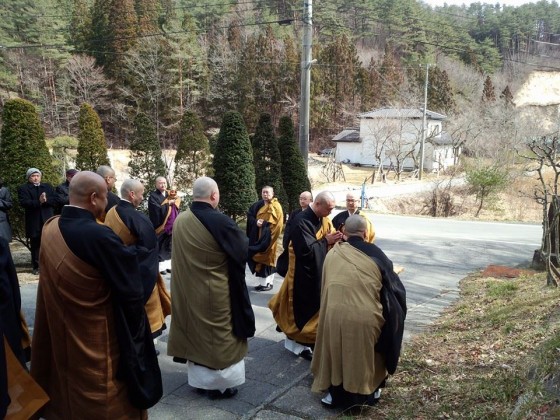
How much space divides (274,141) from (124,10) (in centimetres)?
3396

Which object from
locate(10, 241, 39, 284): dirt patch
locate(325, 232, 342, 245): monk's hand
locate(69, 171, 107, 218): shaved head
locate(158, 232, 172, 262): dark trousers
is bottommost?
locate(10, 241, 39, 284): dirt patch

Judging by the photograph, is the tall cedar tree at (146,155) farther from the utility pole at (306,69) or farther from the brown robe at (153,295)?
the brown robe at (153,295)

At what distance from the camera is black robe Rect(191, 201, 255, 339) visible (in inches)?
170

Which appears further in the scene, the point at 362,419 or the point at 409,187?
the point at 409,187

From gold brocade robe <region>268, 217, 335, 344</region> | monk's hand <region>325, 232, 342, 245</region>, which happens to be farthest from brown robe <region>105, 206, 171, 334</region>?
monk's hand <region>325, 232, 342, 245</region>

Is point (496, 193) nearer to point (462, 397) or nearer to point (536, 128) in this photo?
point (536, 128)

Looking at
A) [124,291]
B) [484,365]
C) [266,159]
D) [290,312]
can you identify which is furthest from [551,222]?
[124,291]

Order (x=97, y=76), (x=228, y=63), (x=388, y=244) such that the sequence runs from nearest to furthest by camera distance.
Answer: (x=388, y=244), (x=97, y=76), (x=228, y=63)

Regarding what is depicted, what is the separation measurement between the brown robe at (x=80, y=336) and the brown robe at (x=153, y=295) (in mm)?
1468

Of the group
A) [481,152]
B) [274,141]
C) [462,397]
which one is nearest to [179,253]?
[462,397]

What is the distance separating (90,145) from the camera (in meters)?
12.1

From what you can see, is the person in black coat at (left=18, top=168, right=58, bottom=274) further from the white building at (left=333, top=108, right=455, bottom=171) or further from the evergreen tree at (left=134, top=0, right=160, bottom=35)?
the evergreen tree at (left=134, top=0, right=160, bottom=35)

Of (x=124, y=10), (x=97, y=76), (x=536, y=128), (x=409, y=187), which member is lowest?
(x=409, y=187)

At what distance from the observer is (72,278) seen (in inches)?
121
